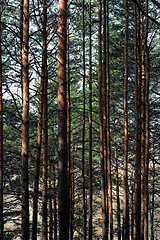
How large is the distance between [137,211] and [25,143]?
4471 mm

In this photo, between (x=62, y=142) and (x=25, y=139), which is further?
(x=25, y=139)

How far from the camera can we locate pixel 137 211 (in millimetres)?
7914

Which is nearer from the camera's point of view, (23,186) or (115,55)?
(23,186)

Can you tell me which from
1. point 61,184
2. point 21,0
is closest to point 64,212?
point 61,184

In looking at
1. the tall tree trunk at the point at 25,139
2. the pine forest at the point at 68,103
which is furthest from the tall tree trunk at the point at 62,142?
the tall tree trunk at the point at 25,139

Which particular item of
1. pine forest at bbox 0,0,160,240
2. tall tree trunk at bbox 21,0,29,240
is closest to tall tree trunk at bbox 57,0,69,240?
pine forest at bbox 0,0,160,240

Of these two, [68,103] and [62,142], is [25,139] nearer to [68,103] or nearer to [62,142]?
[62,142]

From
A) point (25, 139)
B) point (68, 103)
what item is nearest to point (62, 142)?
point (25, 139)

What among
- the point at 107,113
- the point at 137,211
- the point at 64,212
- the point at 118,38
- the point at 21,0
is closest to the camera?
the point at 64,212

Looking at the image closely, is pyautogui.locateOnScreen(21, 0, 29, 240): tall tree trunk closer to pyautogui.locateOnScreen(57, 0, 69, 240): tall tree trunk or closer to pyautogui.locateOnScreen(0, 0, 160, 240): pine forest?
pyautogui.locateOnScreen(0, 0, 160, 240): pine forest

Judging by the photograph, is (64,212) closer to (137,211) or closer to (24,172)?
→ (24,172)

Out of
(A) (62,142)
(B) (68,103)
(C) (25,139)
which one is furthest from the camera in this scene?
(B) (68,103)

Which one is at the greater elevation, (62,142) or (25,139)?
(25,139)

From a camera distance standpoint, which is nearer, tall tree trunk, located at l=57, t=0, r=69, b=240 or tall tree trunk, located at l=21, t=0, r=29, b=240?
tall tree trunk, located at l=57, t=0, r=69, b=240
